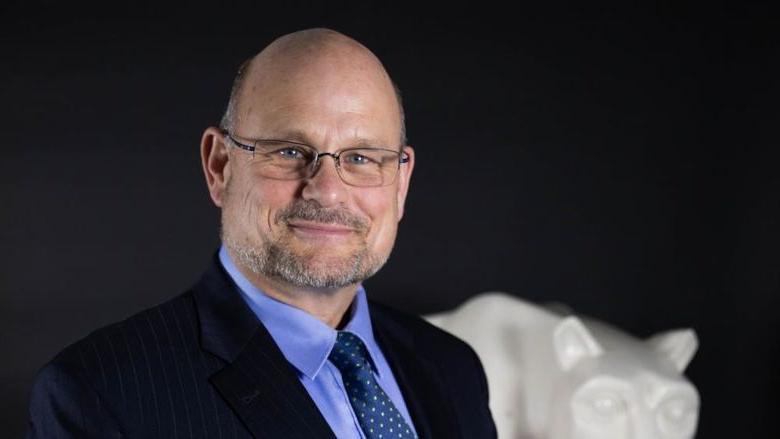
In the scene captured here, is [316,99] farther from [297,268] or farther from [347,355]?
[347,355]

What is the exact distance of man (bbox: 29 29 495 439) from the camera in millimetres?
1421

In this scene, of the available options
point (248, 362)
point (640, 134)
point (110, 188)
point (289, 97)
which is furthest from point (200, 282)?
point (640, 134)

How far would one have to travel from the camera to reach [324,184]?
4.95ft

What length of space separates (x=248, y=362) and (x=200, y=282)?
18 cm

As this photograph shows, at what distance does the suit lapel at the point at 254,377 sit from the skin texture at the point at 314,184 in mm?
70

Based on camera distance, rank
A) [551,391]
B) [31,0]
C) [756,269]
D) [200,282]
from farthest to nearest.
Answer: [756,269]
[31,0]
[551,391]
[200,282]

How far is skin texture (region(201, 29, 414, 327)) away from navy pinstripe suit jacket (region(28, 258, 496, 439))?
0.27 ft

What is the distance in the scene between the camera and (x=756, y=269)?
11.6 ft

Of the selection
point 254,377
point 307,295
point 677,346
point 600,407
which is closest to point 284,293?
point 307,295

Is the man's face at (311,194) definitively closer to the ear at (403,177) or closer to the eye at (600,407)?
the ear at (403,177)

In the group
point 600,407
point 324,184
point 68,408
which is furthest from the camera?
point 600,407

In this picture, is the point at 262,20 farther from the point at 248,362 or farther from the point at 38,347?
the point at 248,362

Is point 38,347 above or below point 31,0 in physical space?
below

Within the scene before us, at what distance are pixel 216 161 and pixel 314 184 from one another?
0.21 meters
